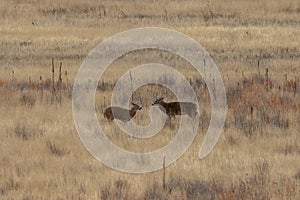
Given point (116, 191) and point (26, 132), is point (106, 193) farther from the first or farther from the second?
point (26, 132)

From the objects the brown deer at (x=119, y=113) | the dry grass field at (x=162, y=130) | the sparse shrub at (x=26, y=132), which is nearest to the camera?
the dry grass field at (x=162, y=130)

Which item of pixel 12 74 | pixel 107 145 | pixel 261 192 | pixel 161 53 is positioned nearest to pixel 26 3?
pixel 161 53

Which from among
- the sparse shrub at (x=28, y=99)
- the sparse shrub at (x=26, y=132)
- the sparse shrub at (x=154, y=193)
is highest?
the sparse shrub at (x=28, y=99)

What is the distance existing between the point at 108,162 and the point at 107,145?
794 mm

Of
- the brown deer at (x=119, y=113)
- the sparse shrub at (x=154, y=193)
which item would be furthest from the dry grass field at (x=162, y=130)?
the brown deer at (x=119, y=113)

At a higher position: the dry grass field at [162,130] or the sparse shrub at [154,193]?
the dry grass field at [162,130]

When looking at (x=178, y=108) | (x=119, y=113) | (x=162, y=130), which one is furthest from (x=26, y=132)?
(x=178, y=108)

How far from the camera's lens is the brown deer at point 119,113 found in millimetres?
10219

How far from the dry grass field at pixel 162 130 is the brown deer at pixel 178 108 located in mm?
107

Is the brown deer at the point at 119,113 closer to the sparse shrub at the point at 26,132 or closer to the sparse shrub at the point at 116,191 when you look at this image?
the sparse shrub at the point at 26,132

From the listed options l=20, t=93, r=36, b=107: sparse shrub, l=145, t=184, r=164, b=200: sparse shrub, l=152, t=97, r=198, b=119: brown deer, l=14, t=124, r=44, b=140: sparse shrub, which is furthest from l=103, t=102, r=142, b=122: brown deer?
l=145, t=184, r=164, b=200: sparse shrub

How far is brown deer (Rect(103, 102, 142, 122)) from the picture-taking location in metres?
10.2

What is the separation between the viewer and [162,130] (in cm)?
984

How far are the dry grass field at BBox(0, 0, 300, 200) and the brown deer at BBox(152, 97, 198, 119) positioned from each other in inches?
4.2
